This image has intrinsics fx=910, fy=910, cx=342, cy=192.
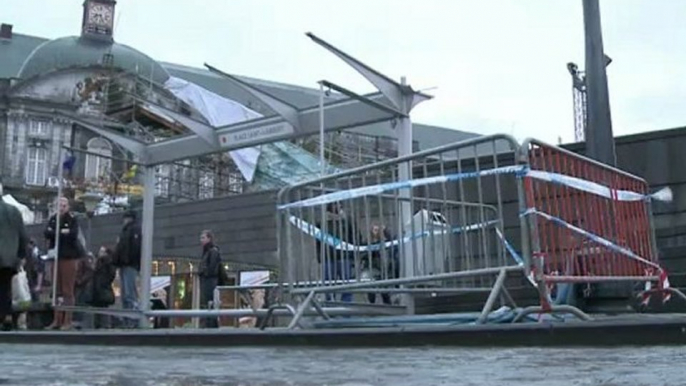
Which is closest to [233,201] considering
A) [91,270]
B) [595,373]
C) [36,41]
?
[91,270]

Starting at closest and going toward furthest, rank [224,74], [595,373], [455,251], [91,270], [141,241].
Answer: [595,373]
[455,251]
[224,74]
[141,241]
[91,270]

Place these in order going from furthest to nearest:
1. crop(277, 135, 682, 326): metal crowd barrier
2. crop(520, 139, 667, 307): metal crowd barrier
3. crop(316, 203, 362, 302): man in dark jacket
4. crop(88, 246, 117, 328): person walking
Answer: crop(88, 246, 117, 328): person walking → crop(316, 203, 362, 302): man in dark jacket → crop(277, 135, 682, 326): metal crowd barrier → crop(520, 139, 667, 307): metal crowd barrier

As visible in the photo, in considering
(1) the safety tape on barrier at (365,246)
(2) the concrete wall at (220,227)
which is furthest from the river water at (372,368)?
(2) the concrete wall at (220,227)

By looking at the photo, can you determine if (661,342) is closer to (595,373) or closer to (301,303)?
(595,373)

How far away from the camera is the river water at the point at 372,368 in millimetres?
3518

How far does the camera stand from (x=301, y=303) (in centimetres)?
795

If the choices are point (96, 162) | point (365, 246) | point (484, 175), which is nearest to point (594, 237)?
point (484, 175)

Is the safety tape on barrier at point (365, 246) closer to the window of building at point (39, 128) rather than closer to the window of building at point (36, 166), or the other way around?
the window of building at point (36, 166)

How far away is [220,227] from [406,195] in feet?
58.1

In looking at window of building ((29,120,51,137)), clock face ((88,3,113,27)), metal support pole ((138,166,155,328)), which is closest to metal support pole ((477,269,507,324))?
metal support pole ((138,166,155,328))

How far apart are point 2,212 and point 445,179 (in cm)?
504

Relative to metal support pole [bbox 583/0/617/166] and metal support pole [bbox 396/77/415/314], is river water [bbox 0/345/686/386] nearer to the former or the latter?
metal support pole [bbox 396/77/415/314]

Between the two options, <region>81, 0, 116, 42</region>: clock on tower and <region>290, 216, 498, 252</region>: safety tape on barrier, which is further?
<region>81, 0, 116, 42</region>: clock on tower

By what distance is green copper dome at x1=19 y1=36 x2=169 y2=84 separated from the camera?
2623 inches
